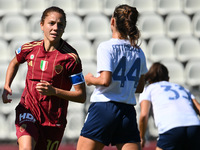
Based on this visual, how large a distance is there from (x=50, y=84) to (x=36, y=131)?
43 cm

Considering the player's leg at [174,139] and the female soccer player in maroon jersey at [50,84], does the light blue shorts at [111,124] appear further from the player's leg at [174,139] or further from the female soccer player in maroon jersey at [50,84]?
the player's leg at [174,139]

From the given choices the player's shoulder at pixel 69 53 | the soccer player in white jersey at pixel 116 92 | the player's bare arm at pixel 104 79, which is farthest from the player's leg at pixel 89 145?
the player's shoulder at pixel 69 53

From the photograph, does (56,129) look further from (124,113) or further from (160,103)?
(160,103)

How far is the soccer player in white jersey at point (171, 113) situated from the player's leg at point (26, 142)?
1.30m

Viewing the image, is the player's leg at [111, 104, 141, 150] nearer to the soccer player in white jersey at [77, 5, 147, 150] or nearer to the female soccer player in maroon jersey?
the soccer player in white jersey at [77, 5, 147, 150]

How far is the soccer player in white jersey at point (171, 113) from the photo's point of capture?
4.03m

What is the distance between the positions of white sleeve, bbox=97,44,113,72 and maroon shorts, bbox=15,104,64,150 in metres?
0.76

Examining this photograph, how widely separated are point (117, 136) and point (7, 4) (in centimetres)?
831

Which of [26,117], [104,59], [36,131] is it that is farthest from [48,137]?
[104,59]

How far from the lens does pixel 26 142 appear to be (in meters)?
3.58

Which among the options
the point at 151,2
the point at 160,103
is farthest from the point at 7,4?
the point at 160,103

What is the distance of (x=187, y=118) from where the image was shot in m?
4.14

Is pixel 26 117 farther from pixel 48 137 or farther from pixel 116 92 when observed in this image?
pixel 116 92

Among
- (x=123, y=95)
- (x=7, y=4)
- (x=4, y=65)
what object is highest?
(x=7, y=4)
